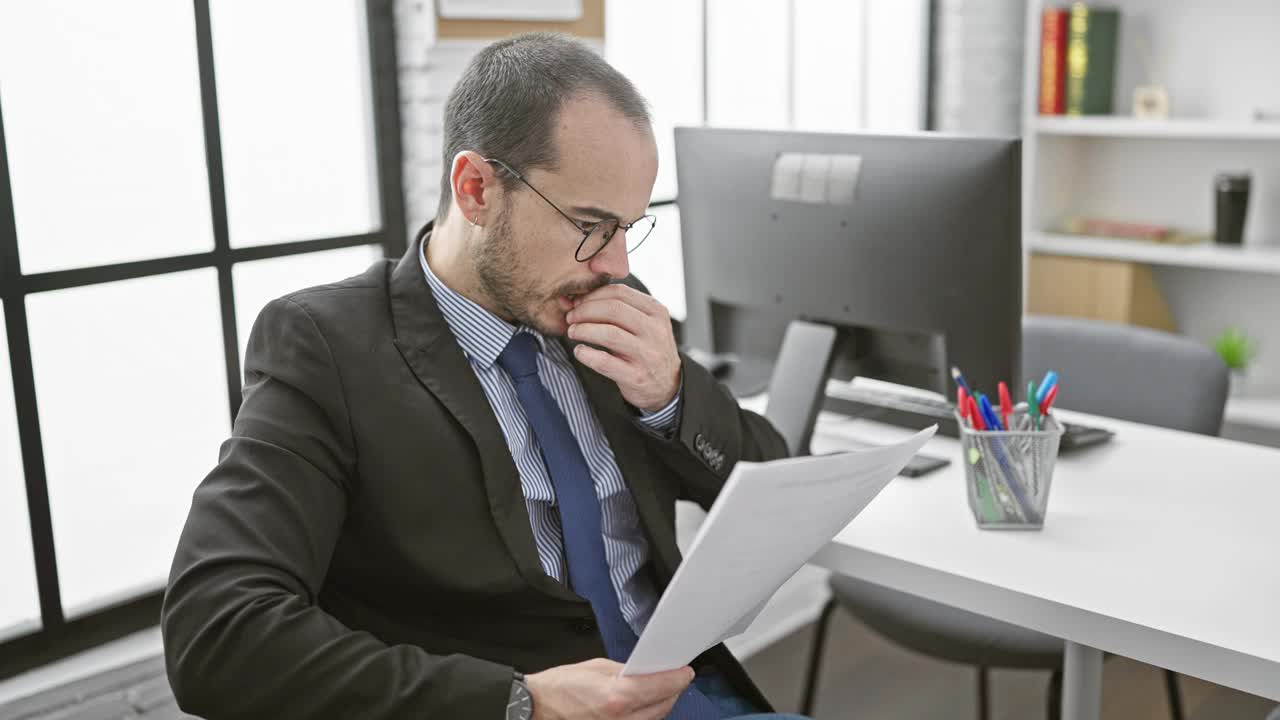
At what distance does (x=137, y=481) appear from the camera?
6.53 feet

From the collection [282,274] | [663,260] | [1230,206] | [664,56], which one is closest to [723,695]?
[282,274]

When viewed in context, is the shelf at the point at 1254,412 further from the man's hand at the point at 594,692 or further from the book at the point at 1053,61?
the man's hand at the point at 594,692

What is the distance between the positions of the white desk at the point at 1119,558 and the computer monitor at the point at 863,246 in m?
0.21

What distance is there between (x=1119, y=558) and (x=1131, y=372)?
0.81 m

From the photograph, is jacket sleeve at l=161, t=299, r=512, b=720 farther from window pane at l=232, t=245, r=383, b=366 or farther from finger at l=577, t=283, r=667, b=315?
window pane at l=232, t=245, r=383, b=366

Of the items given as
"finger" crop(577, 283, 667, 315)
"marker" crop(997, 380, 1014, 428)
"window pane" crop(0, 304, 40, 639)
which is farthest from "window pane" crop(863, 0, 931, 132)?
"window pane" crop(0, 304, 40, 639)

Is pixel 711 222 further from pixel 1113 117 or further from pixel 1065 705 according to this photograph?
pixel 1113 117

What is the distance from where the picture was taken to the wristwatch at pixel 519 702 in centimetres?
107

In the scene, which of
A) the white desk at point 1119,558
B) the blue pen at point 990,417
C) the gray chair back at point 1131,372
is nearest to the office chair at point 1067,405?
the gray chair back at point 1131,372

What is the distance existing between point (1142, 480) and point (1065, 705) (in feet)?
1.29

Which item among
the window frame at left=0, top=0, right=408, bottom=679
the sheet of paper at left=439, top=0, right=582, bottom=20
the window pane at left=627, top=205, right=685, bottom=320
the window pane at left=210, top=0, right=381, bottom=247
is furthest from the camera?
the window pane at left=627, top=205, right=685, bottom=320

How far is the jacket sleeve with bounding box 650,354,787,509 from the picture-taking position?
1.42 metres

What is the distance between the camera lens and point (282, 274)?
2148 mm

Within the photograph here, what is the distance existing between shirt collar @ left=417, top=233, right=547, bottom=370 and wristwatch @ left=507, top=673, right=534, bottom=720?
38 centimetres
